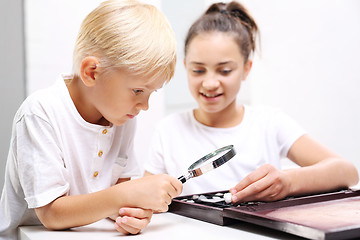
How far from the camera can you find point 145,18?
87 cm

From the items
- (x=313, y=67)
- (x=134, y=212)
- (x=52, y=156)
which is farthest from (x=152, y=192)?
(x=313, y=67)

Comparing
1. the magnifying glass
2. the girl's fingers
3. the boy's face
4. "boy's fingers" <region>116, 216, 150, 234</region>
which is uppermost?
the boy's face

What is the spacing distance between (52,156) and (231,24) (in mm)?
818

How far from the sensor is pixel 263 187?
2.73 ft

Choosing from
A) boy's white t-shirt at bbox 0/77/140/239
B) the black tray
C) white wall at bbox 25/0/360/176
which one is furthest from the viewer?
white wall at bbox 25/0/360/176

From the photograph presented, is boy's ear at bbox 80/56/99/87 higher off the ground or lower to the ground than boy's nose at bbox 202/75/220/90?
higher

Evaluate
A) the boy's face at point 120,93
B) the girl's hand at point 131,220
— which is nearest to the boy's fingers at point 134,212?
the girl's hand at point 131,220

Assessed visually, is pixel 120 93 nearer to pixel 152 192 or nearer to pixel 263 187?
pixel 152 192

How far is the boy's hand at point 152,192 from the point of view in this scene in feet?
2.43

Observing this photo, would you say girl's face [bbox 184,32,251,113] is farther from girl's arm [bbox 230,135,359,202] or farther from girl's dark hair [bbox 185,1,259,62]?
girl's arm [bbox 230,135,359,202]

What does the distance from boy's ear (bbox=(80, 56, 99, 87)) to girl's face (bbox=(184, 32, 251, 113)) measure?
1.60ft

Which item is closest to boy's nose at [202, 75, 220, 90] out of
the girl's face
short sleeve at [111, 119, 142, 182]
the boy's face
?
the girl's face

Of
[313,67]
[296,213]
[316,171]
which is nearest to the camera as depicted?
[296,213]

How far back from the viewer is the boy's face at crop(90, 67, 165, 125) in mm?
843
